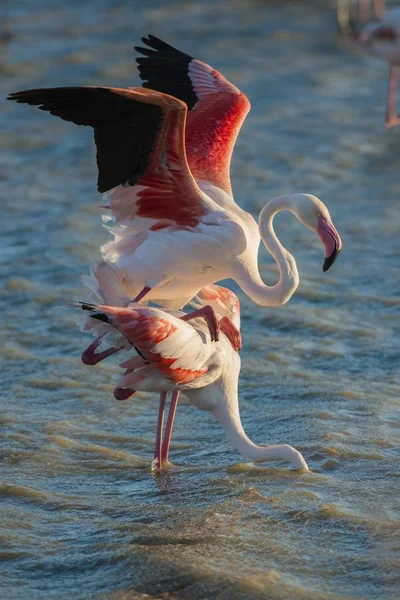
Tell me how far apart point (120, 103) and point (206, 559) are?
85.5 inches

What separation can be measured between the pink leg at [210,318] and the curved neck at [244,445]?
335 millimetres

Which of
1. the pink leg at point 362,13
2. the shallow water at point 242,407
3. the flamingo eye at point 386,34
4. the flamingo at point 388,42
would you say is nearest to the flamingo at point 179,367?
the shallow water at point 242,407

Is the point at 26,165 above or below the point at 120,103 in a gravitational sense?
below

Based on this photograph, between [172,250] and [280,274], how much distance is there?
60 cm

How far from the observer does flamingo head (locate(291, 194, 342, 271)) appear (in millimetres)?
5953

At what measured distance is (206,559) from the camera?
460cm

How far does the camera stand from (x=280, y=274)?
613cm

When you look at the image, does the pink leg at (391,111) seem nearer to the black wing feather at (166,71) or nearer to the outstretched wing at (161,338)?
the black wing feather at (166,71)

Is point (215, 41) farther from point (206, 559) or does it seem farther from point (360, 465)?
point (206, 559)

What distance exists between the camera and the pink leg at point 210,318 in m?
5.68

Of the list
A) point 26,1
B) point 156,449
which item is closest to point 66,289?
point 156,449

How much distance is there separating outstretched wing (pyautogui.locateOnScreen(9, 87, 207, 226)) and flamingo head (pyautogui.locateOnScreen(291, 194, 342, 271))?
0.52 meters

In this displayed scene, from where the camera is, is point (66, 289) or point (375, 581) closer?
point (375, 581)

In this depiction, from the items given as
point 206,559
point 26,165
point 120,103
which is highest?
point 120,103
